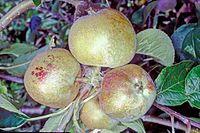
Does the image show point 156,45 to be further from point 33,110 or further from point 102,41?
point 33,110

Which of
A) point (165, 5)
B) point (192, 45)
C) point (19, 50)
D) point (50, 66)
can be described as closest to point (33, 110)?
point (19, 50)

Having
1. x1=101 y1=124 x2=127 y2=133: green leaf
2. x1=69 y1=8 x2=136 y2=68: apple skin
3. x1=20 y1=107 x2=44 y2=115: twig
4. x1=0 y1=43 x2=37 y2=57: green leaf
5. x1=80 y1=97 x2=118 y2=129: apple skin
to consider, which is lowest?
x1=20 y1=107 x2=44 y2=115: twig

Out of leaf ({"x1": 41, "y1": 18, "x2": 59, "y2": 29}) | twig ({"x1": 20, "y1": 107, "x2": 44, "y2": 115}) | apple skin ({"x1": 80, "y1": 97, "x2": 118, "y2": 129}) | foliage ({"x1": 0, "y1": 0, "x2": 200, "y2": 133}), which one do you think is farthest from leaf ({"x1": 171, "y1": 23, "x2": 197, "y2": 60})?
leaf ({"x1": 41, "y1": 18, "x2": 59, "y2": 29})

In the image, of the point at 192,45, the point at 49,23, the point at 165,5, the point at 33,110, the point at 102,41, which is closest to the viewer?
the point at 102,41

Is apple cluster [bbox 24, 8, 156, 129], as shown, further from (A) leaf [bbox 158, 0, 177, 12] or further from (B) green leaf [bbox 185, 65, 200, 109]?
(A) leaf [bbox 158, 0, 177, 12]

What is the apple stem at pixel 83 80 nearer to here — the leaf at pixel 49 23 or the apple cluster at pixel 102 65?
the apple cluster at pixel 102 65

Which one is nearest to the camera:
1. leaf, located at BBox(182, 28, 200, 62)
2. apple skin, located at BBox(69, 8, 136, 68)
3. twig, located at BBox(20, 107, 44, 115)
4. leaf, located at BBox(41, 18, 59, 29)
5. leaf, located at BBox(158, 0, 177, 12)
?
apple skin, located at BBox(69, 8, 136, 68)

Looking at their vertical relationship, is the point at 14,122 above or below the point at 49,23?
above

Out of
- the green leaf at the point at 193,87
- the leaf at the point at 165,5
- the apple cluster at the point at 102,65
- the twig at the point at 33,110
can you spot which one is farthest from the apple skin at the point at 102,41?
the twig at the point at 33,110
